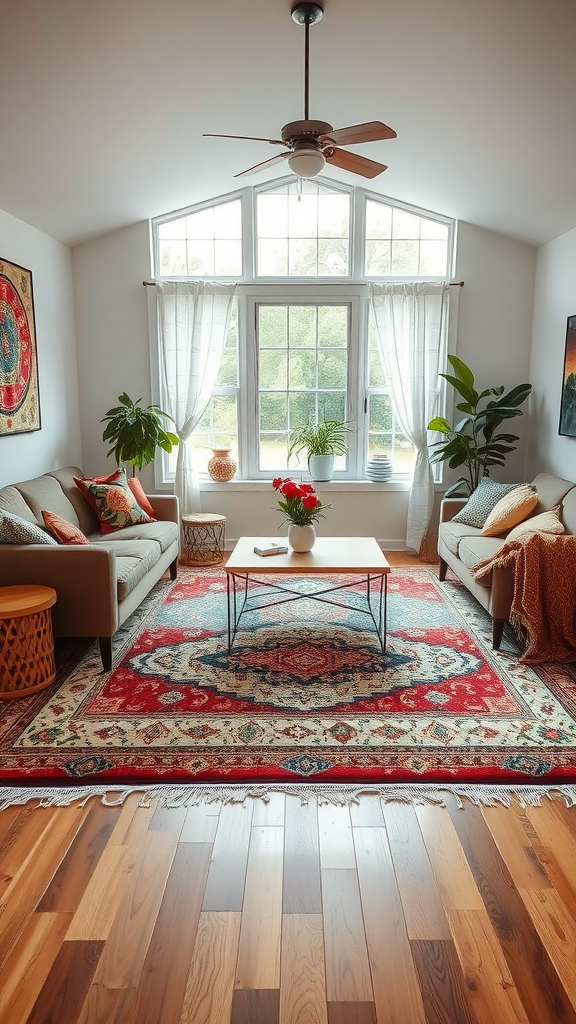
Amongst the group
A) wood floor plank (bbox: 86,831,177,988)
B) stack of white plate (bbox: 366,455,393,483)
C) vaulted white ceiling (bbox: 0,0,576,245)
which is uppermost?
vaulted white ceiling (bbox: 0,0,576,245)

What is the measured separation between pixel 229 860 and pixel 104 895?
38 centimetres

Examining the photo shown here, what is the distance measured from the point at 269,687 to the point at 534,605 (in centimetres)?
141

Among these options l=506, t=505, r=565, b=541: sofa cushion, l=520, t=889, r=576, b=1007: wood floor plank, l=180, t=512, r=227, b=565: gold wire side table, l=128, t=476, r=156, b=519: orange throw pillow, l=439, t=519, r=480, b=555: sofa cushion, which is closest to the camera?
l=520, t=889, r=576, b=1007: wood floor plank

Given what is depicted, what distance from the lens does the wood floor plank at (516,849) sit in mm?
2061

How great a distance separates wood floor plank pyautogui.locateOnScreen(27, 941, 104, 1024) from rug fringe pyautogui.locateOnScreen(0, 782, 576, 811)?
650 mm

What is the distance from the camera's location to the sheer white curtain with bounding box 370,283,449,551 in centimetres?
572

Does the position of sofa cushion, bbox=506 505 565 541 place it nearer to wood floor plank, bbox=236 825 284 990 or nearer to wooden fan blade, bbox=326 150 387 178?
wooden fan blade, bbox=326 150 387 178

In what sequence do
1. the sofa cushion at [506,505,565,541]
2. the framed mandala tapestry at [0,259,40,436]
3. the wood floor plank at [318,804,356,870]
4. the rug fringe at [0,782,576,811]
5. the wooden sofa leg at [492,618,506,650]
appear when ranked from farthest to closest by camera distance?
1. the framed mandala tapestry at [0,259,40,436]
2. the sofa cushion at [506,505,565,541]
3. the wooden sofa leg at [492,618,506,650]
4. the rug fringe at [0,782,576,811]
5. the wood floor plank at [318,804,356,870]

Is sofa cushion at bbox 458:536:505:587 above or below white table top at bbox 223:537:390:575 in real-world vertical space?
below

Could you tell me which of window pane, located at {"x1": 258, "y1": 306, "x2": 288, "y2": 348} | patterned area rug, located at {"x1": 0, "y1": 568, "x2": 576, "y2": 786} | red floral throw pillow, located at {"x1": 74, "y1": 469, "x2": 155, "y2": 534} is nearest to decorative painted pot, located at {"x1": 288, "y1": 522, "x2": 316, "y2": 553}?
patterned area rug, located at {"x1": 0, "y1": 568, "x2": 576, "y2": 786}

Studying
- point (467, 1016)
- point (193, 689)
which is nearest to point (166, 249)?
point (193, 689)

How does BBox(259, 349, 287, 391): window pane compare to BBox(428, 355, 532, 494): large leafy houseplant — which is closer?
BBox(428, 355, 532, 494): large leafy houseplant

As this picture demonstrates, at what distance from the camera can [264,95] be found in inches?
157

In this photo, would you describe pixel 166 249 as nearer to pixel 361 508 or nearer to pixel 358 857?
pixel 361 508
